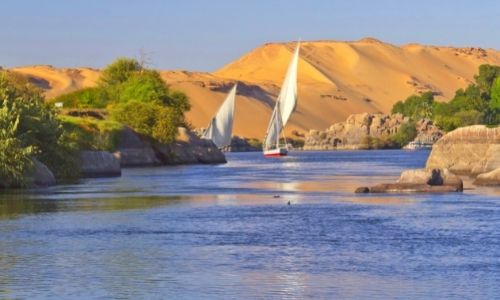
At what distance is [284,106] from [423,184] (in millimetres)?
78257

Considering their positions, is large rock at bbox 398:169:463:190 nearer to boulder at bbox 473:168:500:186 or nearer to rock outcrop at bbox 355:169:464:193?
rock outcrop at bbox 355:169:464:193

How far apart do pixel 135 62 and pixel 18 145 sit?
67.7 meters

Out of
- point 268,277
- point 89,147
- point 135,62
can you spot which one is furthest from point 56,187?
point 135,62

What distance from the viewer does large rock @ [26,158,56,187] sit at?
45.1 metres

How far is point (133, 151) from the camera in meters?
79.0

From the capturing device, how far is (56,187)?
45.7 meters

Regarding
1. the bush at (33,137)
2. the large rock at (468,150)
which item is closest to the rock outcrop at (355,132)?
the large rock at (468,150)

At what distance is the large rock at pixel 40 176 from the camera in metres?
45.1

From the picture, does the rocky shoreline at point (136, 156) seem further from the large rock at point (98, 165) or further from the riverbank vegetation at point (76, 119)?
the riverbank vegetation at point (76, 119)

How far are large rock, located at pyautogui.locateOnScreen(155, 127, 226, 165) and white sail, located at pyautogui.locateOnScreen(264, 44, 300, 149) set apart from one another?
24566mm

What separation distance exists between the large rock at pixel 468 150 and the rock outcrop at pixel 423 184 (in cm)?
1030

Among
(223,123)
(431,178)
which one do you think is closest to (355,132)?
(223,123)

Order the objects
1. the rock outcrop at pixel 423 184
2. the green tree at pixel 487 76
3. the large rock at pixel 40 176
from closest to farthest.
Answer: the rock outcrop at pixel 423 184, the large rock at pixel 40 176, the green tree at pixel 487 76

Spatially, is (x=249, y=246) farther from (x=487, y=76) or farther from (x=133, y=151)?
(x=487, y=76)
